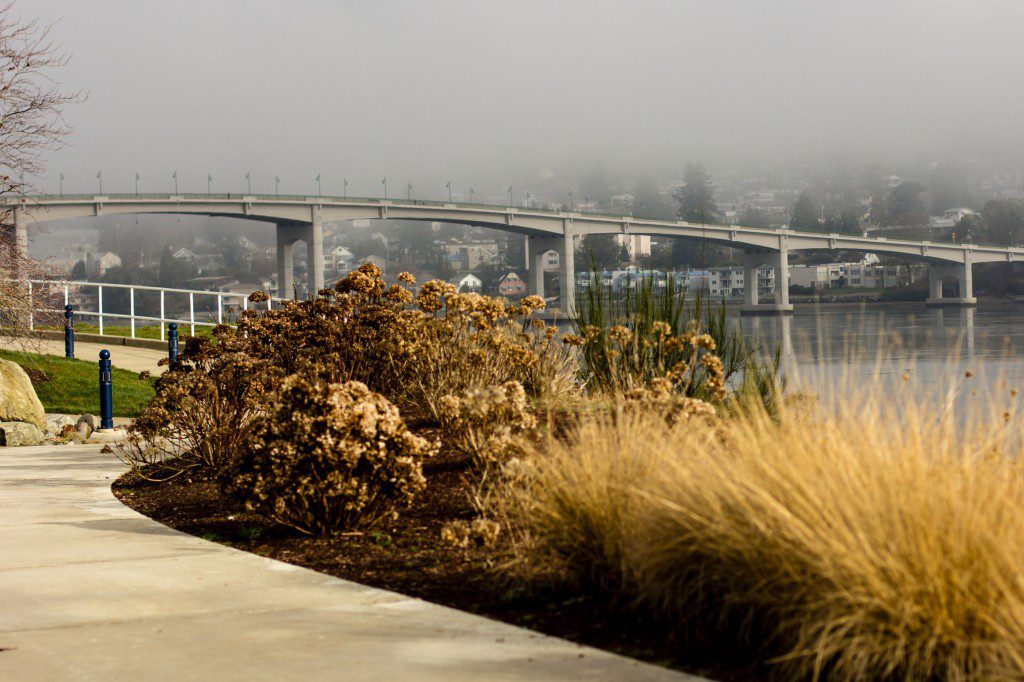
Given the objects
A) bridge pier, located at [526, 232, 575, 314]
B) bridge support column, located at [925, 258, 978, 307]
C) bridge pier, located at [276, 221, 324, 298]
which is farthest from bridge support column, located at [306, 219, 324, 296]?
bridge support column, located at [925, 258, 978, 307]

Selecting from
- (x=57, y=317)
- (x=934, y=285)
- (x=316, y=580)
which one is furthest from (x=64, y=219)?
(x=934, y=285)

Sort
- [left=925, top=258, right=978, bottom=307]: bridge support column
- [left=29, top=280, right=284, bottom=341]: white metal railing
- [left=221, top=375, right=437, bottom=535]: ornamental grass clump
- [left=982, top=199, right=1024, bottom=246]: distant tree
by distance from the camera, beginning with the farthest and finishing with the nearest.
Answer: [left=982, top=199, right=1024, bottom=246]: distant tree → [left=925, top=258, right=978, bottom=307]: bridge support column → [left=29, top=280, right=284, bottom=341]: white metal railing → [left=221, top=375, right=437, bottom=535]: ornamental grass clump

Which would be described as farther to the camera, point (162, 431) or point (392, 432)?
point (162, 431)

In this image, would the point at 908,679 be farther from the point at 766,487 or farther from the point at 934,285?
the point at 934,285

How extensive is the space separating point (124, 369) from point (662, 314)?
13613 mm

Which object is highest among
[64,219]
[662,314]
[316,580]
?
[64,219]

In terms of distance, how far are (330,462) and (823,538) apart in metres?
3.64

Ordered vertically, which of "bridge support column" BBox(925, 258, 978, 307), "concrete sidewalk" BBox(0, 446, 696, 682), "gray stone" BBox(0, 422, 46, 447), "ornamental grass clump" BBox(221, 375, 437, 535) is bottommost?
"concrete sidewalk" BBox(0, 446, 696, 682)

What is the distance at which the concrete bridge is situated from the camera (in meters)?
80.1

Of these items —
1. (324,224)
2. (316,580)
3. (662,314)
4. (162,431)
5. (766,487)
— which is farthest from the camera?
(324,224)

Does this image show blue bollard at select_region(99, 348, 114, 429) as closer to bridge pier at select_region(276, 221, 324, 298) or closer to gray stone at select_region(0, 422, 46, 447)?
gray stone at select_region(0, 422, 46, 447)

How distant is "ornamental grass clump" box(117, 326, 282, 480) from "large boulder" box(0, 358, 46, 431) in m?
5.55

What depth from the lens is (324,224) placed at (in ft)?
288

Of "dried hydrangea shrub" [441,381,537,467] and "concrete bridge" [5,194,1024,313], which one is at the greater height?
"concrete bridge" [5,194,1024,313]
